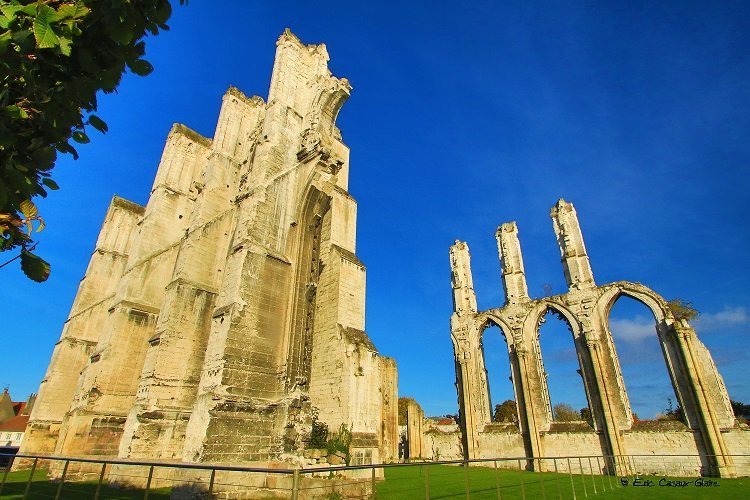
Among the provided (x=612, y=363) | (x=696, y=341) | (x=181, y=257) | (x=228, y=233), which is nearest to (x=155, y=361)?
(x=181, y=257)

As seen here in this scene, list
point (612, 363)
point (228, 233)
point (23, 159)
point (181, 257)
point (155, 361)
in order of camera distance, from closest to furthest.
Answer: point (23, 159) < point (155, 361) < point (181, 257) < point (228, 233) < point (612, 363)

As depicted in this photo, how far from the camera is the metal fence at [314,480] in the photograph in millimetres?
4691

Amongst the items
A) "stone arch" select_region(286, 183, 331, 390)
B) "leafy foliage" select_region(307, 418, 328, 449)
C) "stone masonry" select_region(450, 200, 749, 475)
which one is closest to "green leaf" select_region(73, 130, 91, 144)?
"stone arch" select_region(286, 183, 331, 390)

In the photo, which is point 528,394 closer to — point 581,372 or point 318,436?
point 581,372

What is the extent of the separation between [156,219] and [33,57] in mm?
15402

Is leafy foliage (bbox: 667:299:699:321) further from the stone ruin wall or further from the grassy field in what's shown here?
the grassy field

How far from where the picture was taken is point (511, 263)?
23.7 metres

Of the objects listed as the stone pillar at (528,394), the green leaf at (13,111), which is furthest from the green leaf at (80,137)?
the stone pillar at (528,394)

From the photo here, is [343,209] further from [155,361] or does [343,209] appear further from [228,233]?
[155,361]

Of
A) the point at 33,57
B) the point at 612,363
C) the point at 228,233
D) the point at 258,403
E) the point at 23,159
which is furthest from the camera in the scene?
the point at 612,363

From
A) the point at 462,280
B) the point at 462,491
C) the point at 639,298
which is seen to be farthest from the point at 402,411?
the point at 462,491

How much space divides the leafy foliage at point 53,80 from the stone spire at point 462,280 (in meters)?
23.8

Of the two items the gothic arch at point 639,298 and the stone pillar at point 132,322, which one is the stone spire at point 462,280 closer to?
the gothic arch at point 639,298

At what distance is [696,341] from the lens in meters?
16.6
